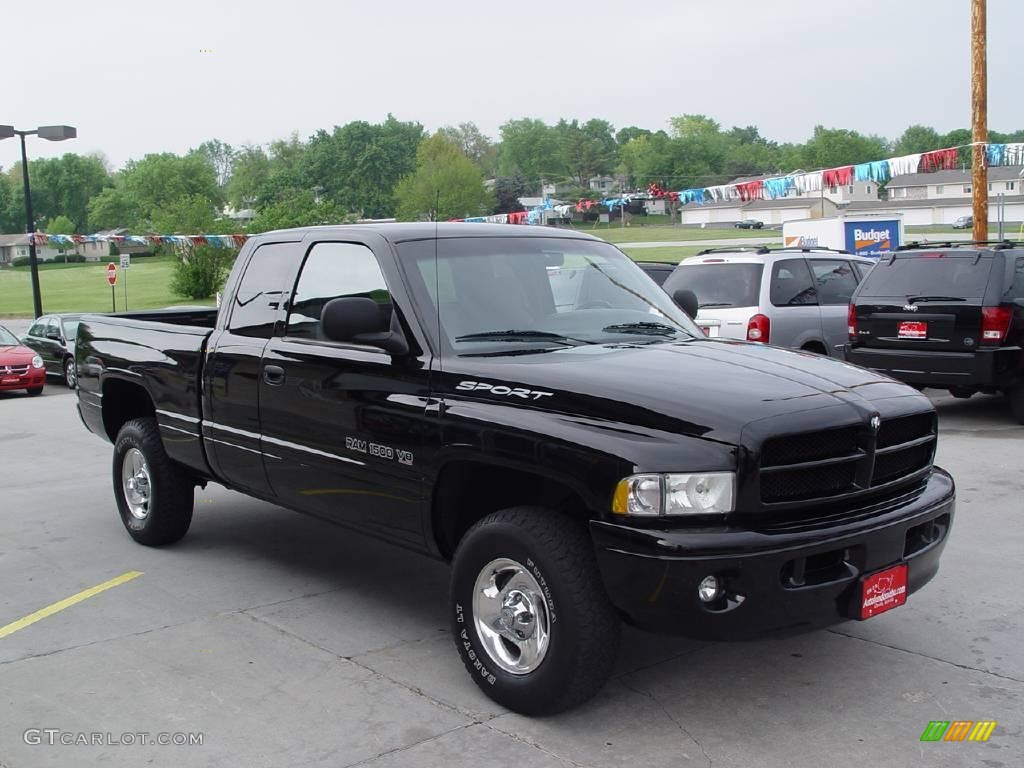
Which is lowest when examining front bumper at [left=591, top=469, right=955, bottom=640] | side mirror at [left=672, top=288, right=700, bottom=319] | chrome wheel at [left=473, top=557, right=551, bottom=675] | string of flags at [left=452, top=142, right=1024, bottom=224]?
chrome wheel at [left=473, top=557, right=551, bottom=675]

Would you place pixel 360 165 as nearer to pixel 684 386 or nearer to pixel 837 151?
pixel 837 151

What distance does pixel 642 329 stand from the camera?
17.3 feet

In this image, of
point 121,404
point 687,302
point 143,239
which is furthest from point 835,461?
point 143,239

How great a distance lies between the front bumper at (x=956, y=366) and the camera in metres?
10.8

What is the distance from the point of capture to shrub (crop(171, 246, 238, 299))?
5316 cm

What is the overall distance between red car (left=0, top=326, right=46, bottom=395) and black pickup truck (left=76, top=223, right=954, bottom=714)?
13692mm

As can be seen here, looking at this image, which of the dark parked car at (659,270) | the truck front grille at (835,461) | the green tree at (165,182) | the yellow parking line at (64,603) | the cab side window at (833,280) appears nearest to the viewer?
the truck front grille at (835,461)

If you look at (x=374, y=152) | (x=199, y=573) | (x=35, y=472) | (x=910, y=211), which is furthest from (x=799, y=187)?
(x=374, y=152)

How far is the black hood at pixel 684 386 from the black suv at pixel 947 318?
6660mm

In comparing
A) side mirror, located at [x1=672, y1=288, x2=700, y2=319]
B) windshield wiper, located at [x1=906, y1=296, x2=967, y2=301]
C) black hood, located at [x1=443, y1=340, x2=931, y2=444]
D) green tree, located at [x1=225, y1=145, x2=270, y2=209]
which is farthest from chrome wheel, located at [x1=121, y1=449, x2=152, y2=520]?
green tree, located at [x1=225, y1=145, x2=270, y2=209]

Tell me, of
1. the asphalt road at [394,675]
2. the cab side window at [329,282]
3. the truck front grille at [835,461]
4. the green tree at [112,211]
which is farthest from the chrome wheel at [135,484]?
the green tree at [112,211]

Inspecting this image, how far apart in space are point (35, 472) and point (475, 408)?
23.6 feet

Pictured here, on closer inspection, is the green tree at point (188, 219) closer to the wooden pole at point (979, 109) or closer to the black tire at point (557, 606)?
the wooden pole at point (979, 109)

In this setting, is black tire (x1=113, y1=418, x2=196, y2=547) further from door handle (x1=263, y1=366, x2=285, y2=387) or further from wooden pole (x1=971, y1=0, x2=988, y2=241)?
wooden pole (x1=971, y1=0, x2=988, y2=241)
